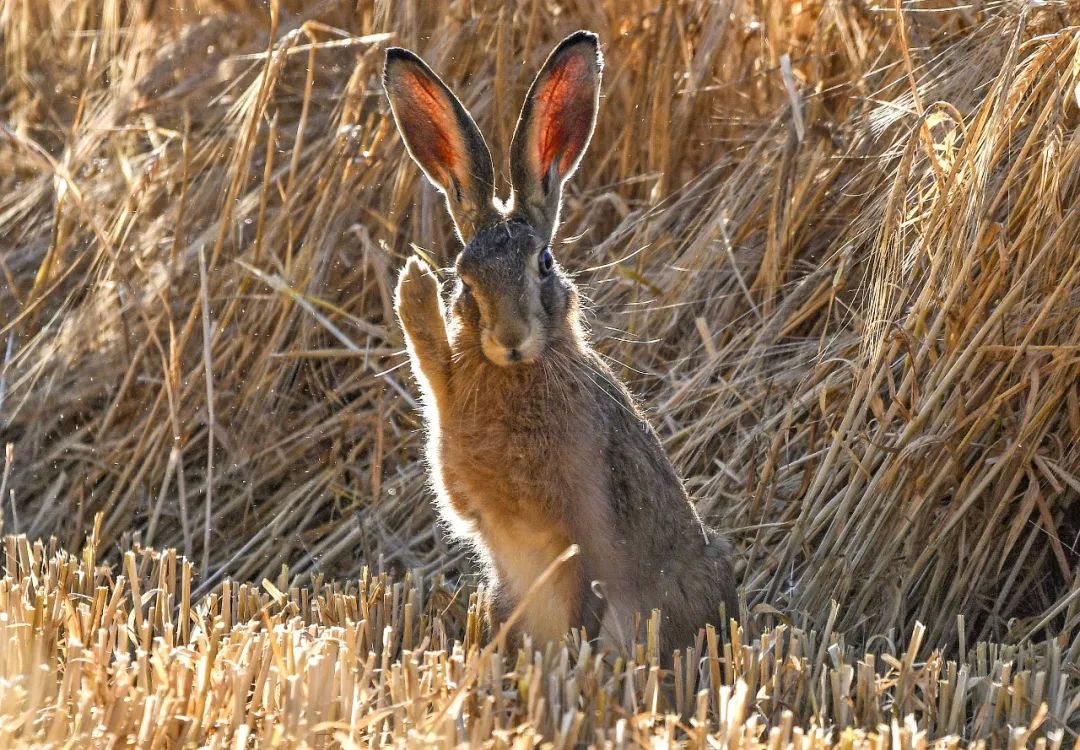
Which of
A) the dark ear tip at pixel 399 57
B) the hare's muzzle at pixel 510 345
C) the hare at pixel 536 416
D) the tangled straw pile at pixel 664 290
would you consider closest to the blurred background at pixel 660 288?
the tangled straw pile at pixel 664 290

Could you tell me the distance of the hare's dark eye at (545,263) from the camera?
3297mm

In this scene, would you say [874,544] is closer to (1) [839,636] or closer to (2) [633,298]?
(1) [839,636]

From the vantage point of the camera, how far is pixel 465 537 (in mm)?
3457

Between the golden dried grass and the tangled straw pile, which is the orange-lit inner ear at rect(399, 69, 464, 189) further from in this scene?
the golden dried grass

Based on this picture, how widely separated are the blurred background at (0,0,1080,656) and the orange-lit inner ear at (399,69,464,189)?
553 mm

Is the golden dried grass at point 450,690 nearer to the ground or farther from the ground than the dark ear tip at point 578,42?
nearer to the ground

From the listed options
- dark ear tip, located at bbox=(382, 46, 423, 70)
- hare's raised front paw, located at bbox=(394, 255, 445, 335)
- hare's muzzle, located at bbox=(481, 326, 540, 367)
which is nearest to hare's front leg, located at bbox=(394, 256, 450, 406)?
hare's raised front paw, located at bbox=(394, 255, 445, 335)

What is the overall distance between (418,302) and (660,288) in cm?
134

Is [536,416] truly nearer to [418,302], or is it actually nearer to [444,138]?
[418,302]

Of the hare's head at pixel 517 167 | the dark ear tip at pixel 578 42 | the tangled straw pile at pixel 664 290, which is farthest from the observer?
the tangled straw pile at pixel 664 290

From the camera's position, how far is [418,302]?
3.31 meters

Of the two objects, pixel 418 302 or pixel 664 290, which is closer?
pixel 418 302

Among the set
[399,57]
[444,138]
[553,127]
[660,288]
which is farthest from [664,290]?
[399,57]

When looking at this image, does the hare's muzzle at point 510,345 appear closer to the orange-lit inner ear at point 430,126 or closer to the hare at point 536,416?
the hare at point 536,416
